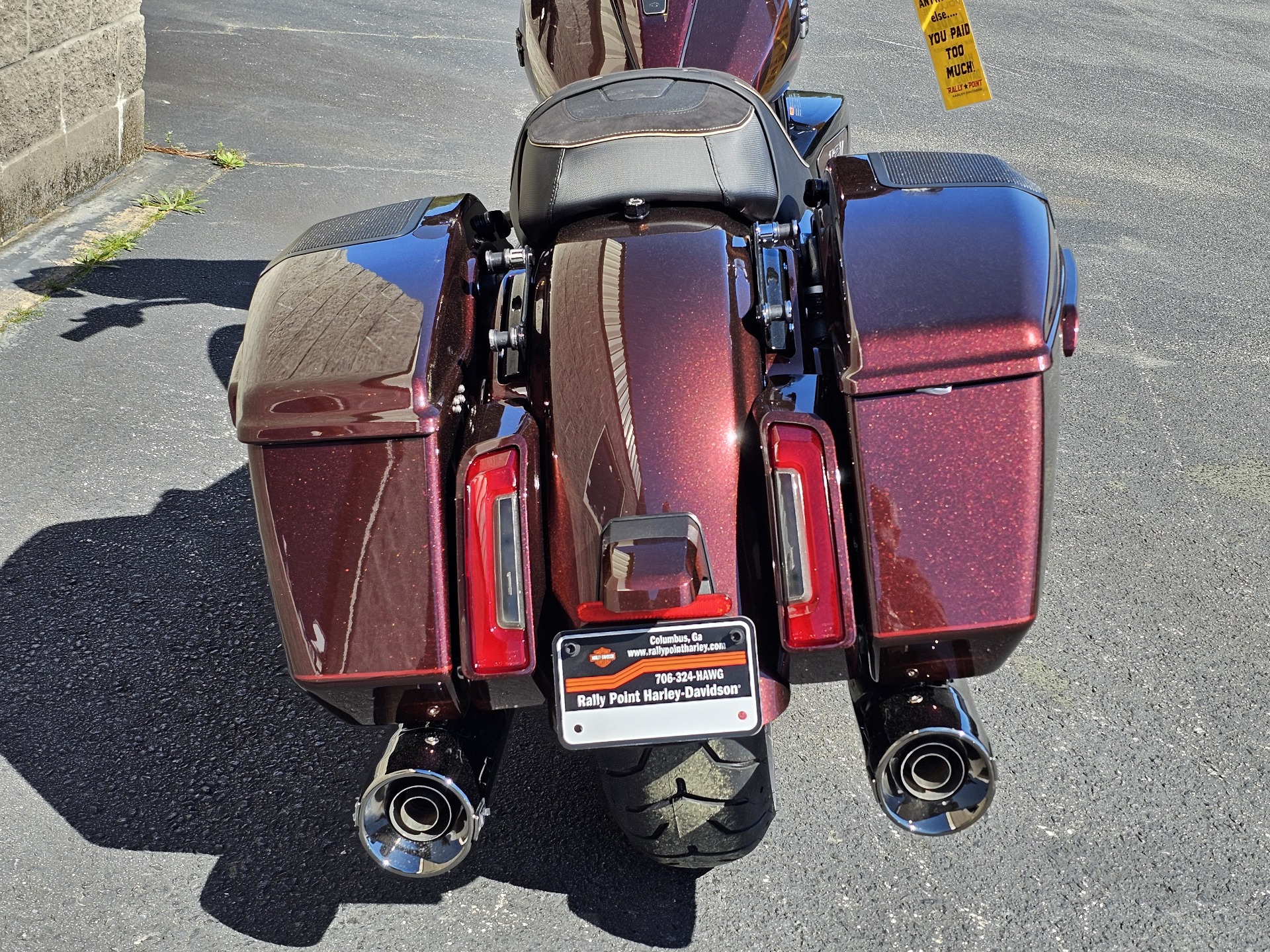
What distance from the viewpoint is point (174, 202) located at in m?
6.20

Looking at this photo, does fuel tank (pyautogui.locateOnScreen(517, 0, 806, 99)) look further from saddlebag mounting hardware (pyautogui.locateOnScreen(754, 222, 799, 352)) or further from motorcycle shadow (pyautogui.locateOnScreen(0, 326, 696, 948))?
motorcycle shadow (pyautogui.locateOnScreen(0, 326, 696, 948))

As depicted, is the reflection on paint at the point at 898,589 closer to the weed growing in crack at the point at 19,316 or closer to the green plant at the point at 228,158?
the weed growing in crack at the point at 19,316

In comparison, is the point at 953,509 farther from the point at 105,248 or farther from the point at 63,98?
the point at 63,98

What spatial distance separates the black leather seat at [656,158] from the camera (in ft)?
7.89

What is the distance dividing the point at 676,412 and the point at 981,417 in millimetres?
A: 497

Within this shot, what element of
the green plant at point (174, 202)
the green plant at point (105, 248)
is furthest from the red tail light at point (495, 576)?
the green plant at point (174, 202)

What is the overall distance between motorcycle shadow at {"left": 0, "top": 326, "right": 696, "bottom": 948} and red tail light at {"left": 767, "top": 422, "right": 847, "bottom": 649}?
81 cm

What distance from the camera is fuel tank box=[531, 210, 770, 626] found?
1.91 m

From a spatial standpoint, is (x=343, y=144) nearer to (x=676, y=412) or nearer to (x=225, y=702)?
(x=225, y=702)

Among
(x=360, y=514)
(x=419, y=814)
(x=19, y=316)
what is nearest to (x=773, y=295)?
(x=360, y=514)

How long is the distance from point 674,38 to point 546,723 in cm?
206

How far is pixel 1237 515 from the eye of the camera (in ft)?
12.0

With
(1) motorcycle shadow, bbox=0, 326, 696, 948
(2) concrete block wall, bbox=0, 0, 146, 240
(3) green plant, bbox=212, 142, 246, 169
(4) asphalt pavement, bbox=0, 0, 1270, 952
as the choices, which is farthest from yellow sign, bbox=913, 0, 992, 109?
(3) green plant, bbox=212, 142, 246, 169

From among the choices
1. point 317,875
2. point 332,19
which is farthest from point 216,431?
point 332,19
